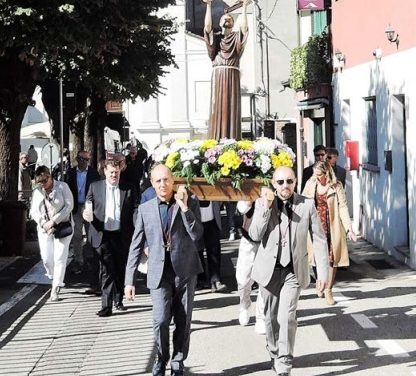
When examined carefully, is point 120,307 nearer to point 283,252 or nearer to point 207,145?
point 207,145

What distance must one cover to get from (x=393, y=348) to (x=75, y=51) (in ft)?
30.1

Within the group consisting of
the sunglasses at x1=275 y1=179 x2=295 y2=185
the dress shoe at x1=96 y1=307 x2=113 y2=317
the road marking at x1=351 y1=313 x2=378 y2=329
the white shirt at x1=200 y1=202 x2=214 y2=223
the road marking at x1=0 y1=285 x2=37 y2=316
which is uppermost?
the sunglasses at x1=275 y1=179 x2=295 y2=185

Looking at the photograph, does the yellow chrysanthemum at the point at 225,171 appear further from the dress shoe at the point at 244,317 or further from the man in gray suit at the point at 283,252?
the dress shoe at the point at 244,317

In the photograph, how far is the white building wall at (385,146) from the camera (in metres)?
13.3

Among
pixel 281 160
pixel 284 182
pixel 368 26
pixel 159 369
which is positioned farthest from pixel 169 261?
pixel 368 26

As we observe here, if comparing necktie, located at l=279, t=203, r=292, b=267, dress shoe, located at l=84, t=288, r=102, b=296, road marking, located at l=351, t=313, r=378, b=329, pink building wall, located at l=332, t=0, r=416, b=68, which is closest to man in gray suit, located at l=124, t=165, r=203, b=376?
necktie, located at l=279, t=203, r=292, b=267

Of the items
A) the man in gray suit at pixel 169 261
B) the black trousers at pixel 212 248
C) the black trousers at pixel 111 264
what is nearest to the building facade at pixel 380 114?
the black trousers at pixel 212 248

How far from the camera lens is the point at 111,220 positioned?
10156 mm

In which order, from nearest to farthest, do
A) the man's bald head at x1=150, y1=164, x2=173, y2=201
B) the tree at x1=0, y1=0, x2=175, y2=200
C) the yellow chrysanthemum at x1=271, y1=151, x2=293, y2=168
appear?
1. the man's bald head at x1=150, y1=164, x2=173, y2=201
2. the yellow chrysanthemum at x1=271, y1=151, x2=293, y2=168
3. the tree at x1=0, y1=0, x2=175, y2=200

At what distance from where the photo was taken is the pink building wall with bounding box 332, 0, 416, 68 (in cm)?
1345

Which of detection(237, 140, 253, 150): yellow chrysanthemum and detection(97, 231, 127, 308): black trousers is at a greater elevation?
detection(237, 140, 253, 150): yellow chrysanthemum

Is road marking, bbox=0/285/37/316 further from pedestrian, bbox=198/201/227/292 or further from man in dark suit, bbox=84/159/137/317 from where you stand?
pedestrian, bbox=198/201/227/292

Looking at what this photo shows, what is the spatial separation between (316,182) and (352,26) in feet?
27.8

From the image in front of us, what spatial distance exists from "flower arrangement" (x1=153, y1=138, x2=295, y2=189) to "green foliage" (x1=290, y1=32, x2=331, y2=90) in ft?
42.9
